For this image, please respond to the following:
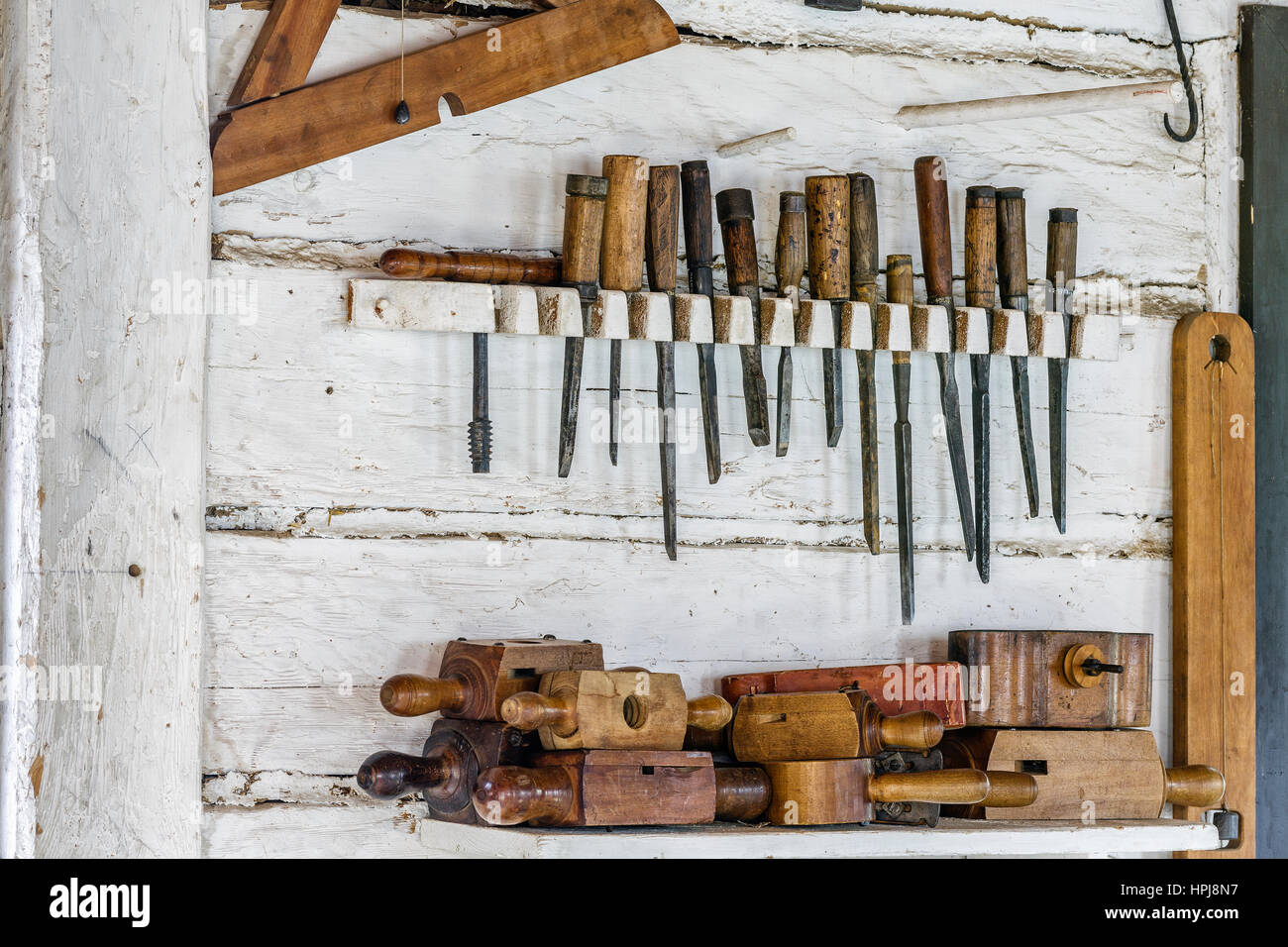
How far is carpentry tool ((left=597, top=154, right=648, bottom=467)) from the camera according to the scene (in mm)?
1644

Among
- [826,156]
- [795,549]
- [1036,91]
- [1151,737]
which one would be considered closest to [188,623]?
[795,549]

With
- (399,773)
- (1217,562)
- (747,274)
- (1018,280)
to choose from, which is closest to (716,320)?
(747,274)

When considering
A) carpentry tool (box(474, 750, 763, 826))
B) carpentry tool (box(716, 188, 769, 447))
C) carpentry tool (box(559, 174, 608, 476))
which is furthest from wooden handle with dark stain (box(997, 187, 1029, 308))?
carpentry tool (box(474, 750, 763, 826))

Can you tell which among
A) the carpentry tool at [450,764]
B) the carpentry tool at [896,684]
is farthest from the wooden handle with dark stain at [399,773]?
the carpentry tool at [896,684]

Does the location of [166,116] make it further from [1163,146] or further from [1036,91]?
[1163,146]

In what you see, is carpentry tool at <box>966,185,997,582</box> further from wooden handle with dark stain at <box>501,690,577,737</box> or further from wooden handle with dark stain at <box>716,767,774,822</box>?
wooden handle with dark stain at <box>501,690,577,737</box>

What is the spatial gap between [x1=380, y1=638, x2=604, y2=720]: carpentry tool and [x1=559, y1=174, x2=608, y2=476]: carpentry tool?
291mm

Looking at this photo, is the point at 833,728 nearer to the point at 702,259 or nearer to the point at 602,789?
the point at 602,789

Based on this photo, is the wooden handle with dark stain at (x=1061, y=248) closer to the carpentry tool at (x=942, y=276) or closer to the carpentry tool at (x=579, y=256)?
the carpentry tool at (x=942, y=276)

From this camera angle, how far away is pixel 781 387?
1777 mm

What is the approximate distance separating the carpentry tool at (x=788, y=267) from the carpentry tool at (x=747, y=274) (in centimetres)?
3

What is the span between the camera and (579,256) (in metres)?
1.64

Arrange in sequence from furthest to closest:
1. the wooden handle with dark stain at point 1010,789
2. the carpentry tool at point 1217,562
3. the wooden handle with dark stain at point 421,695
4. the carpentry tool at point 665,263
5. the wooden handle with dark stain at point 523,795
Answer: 1. the carpentry tool at point 1217,562
2. the carpentry tool at point 665,263
3. the wooden handle with dark stain at point 1010,789
4. the wooden handle with dark stain at point 421,695
5. the wooden handle with dark stain at point 523,795

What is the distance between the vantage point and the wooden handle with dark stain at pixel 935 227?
5.97 feet
